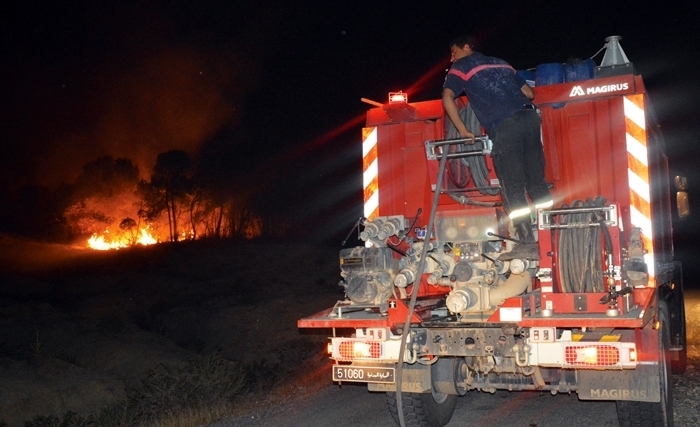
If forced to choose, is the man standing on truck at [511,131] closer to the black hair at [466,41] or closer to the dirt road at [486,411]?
the black hair at [466,41]

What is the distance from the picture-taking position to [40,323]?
18109mm

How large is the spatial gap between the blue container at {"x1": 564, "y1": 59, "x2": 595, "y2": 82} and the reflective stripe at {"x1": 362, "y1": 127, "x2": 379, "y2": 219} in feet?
5.67

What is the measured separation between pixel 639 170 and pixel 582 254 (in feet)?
3.15

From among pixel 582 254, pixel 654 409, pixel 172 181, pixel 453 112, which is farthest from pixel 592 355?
pixel 172 181

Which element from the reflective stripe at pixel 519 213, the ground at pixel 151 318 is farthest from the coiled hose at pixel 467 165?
the ground at pixel 151 318

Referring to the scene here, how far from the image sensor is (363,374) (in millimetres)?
5230

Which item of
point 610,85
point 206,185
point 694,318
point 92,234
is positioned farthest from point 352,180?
point 610,85

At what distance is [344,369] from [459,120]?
213 cm

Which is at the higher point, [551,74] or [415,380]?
[551,74]

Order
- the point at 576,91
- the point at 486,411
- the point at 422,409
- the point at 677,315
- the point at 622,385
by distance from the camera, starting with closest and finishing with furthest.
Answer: the point at 622,385, the point at 576,91, the point at 422,409, the point at 486,411, the point at 677,315

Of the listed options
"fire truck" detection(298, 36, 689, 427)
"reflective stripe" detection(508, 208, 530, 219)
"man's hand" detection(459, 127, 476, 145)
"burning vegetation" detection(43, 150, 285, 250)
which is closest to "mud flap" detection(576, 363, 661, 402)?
"fire truck" detection(298, 36, 689, 427)

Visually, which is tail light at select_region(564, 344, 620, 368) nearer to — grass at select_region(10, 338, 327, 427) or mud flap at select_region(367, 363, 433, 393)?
mud flap at select_region(367, 363, 433, 393)

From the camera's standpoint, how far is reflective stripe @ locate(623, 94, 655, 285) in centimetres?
511

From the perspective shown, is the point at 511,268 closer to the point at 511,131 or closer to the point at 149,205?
the point at 511,131
